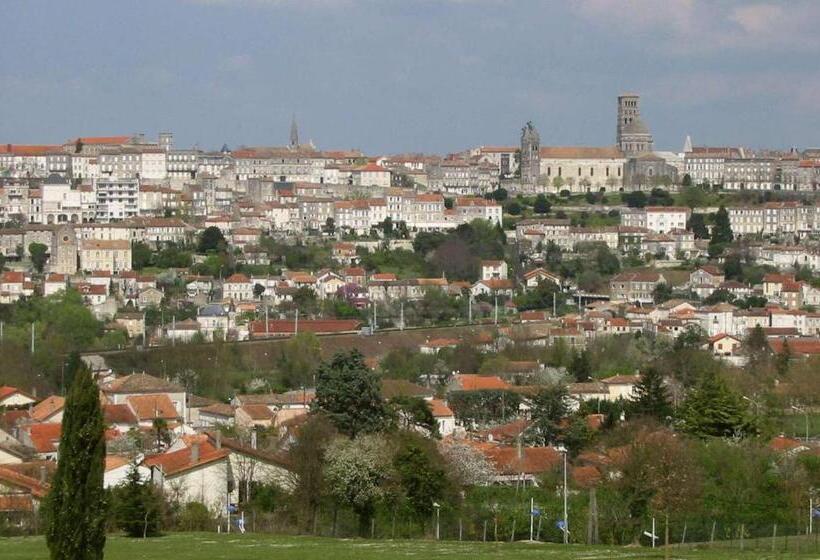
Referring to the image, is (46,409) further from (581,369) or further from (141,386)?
(581,369)

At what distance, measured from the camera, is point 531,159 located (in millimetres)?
106312

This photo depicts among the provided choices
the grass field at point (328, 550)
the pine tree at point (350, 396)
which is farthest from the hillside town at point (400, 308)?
the grass field at point (328, 550)

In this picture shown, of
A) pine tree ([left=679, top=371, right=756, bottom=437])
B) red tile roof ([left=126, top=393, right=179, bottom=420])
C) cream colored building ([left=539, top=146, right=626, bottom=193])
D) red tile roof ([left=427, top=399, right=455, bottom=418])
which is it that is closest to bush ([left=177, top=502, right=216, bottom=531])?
pine tree ([left=679, top=371, right=756, bottom=437])

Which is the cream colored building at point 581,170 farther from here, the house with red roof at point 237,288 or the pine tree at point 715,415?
the pine tree at point 715,415

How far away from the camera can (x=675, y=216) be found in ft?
300

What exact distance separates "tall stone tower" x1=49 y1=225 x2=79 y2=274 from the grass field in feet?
172

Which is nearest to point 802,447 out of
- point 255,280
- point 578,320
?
point 578,320

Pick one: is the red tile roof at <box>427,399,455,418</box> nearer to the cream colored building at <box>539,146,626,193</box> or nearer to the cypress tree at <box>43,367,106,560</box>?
the cypress tree at <box>43,367,106,560</box>

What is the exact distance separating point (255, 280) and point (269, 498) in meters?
44.8

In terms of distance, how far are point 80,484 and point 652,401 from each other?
21.9 m

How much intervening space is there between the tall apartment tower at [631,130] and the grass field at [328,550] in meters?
87.8

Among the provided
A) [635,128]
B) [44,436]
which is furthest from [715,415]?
[635,128]

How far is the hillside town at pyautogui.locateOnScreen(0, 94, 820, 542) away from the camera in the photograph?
33.2m

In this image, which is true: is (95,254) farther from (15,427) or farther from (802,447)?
(802,447)
